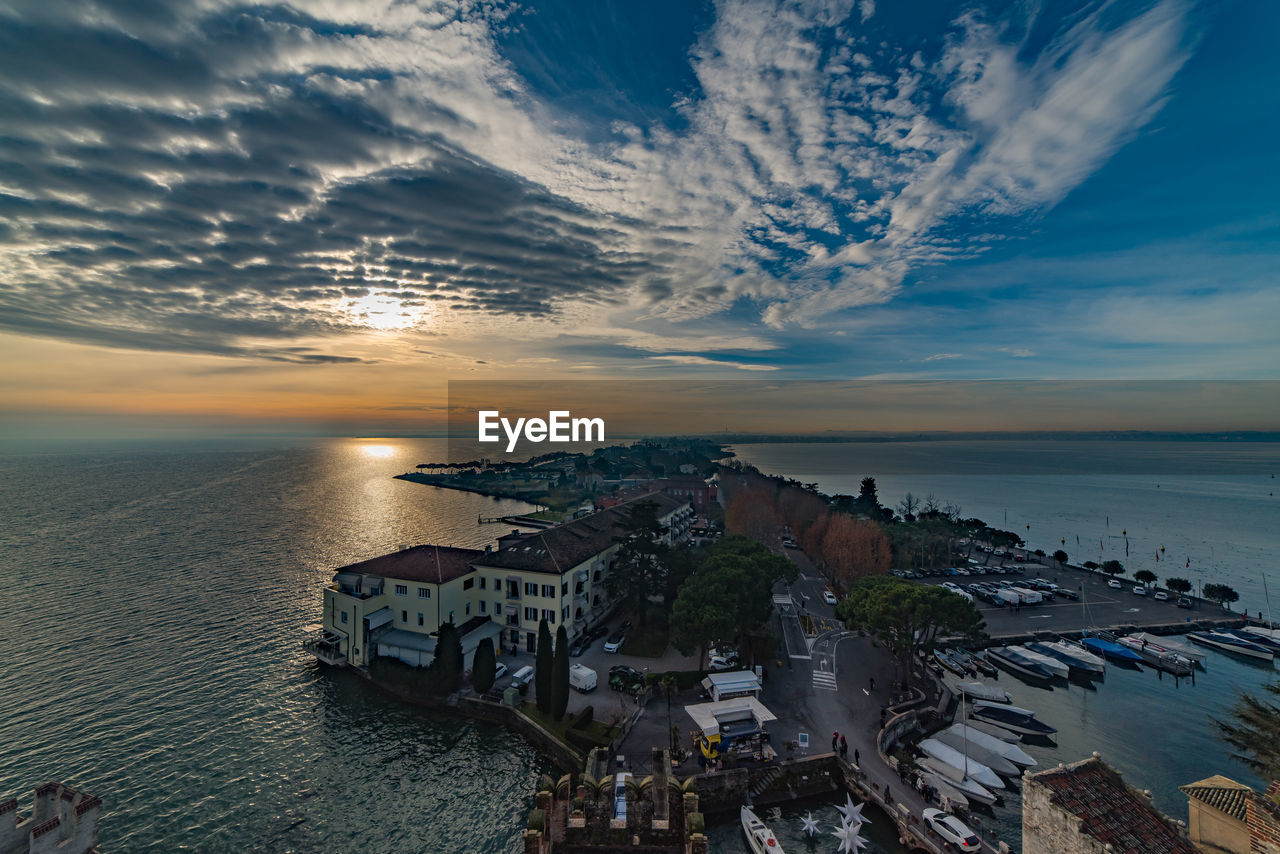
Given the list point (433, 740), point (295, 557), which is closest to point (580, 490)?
A: point (295, 557)

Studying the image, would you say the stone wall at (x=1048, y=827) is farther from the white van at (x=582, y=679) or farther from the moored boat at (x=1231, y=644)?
the moored boat at (x=1231, y=644)

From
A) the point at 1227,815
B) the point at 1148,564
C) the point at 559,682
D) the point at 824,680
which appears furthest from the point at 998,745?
the point at 1148,564

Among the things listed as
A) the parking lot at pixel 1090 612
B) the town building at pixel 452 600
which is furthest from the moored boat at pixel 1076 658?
the town building at pixel 452 600

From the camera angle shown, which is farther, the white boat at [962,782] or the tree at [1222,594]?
the tree at [1222,594]

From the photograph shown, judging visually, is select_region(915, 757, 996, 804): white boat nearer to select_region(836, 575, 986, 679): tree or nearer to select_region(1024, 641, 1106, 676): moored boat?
select_region(836, 575, 986, 679): tree

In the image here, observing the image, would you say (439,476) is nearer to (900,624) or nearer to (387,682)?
(387,682)

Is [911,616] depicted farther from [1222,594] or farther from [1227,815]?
[1222,594]
